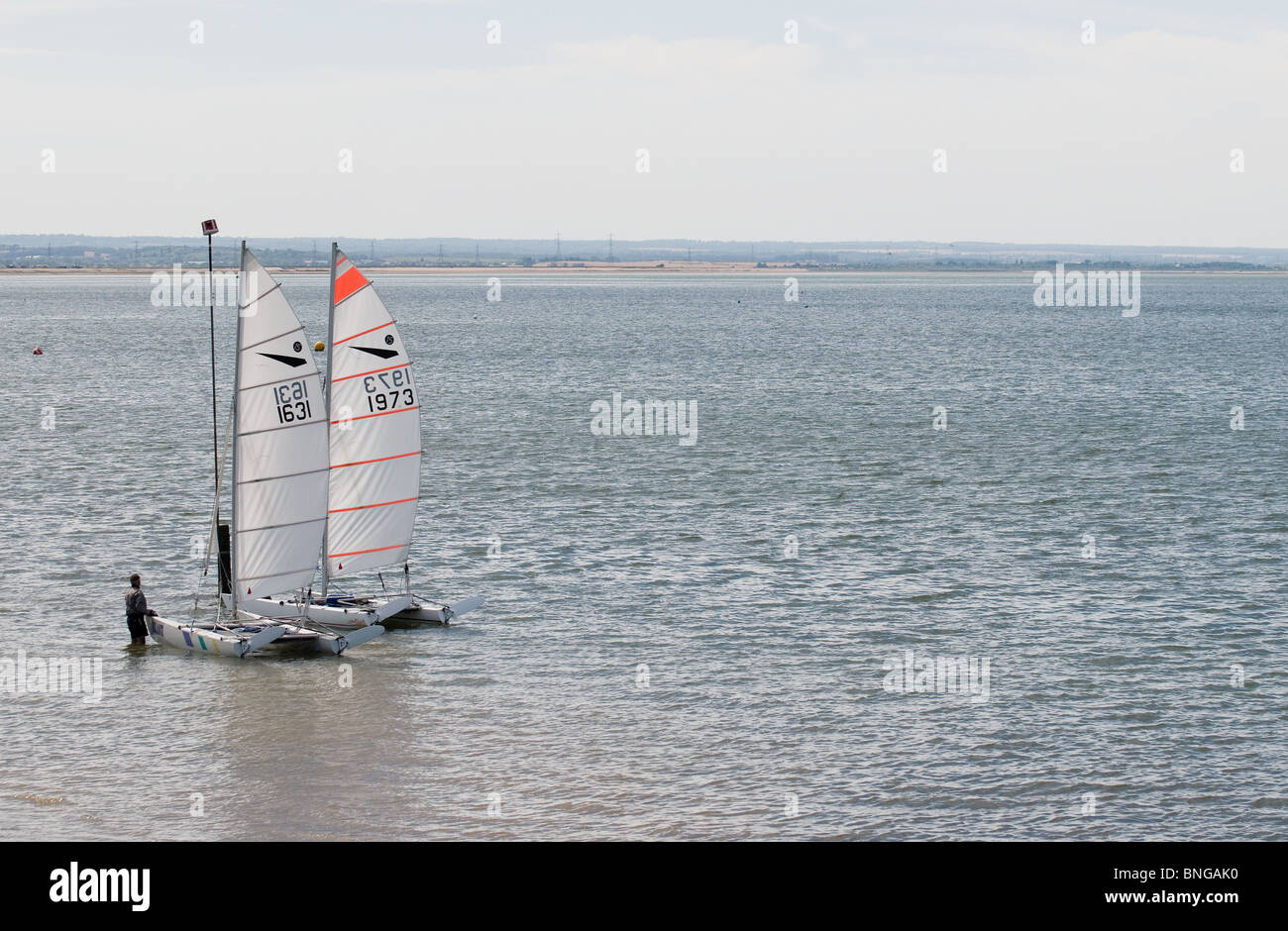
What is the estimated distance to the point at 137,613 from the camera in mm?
32938

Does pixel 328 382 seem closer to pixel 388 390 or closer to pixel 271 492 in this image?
pixel 388 390

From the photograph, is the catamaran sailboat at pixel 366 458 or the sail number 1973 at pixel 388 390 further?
the sail number 1973 at pixel 388 390

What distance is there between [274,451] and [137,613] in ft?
15.8

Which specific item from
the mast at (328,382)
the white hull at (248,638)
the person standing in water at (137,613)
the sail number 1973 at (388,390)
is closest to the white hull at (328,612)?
the white hull at (248,638)

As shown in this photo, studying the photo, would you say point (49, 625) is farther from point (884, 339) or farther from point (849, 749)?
point (884, 339)

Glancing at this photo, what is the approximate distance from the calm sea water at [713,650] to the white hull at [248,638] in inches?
17.3

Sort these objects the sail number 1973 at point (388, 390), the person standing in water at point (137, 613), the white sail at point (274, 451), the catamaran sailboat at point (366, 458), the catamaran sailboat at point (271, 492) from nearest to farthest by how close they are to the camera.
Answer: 1. the white sail at point (274, 451)
2. the catamaran sailboat at point (271, 492)
3. the person standing in water at point (137, 613)
4. the catamaran sailboat at point (366, 458)
5. the sail number 1973 at point (388, 390)

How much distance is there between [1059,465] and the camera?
6088cm

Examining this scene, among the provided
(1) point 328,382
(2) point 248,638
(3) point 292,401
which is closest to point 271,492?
(3) point 292,401

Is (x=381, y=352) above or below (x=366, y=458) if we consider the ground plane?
above

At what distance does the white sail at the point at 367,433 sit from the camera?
33.0 metres

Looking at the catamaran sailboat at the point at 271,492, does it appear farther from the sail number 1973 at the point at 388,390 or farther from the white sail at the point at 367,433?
the sail number 1973 at the point at 388,390
